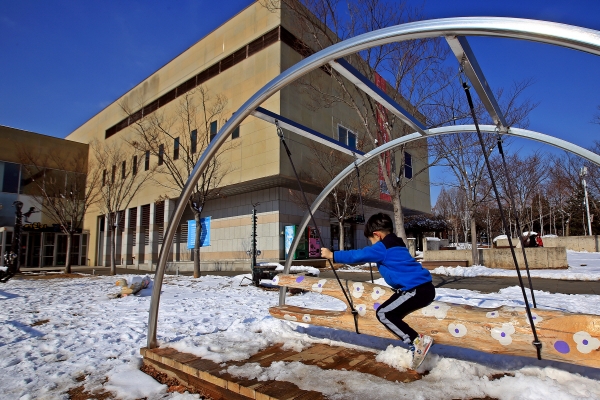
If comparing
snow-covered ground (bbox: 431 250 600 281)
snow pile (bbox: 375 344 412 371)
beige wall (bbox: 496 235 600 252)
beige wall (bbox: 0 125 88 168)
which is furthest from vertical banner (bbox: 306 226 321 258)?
beige wall (bbox: 0 125 88 168)

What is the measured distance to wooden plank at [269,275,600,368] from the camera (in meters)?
2.84

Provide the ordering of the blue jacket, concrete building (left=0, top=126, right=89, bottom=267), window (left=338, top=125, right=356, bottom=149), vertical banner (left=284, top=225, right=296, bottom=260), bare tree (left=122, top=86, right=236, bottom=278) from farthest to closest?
concrete building (left=0, top=126, right=89, bottom=267) → window (left=338, top=125, right=356, bottom=149) → vertical banner (left=284, top=225, right=296, bottom=260) → bare tree (left=122, top=86, right=236, bottom=278) → the blue jacket

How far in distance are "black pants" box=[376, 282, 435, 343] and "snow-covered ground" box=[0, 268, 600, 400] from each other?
0.39 m

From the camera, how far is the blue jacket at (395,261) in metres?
3.52

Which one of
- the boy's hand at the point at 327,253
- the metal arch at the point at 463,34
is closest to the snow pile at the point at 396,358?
the boy's hand at the point at 327,253

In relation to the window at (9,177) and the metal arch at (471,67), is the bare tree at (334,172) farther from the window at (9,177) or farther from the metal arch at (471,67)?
the window at (9,177)

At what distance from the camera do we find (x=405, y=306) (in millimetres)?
3506

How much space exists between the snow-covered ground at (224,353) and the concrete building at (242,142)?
1180 centimetres

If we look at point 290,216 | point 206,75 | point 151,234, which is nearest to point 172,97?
point 206,75

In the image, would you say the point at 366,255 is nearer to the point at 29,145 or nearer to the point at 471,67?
the point at 471,67

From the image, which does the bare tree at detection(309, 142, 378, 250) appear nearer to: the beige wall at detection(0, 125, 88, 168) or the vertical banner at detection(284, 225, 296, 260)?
the vertical banner at detection(284, 225, 296, 260)

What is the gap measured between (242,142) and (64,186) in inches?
467

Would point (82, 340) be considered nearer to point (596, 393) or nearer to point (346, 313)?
point (346, 313)

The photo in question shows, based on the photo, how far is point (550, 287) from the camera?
34.0 feet
